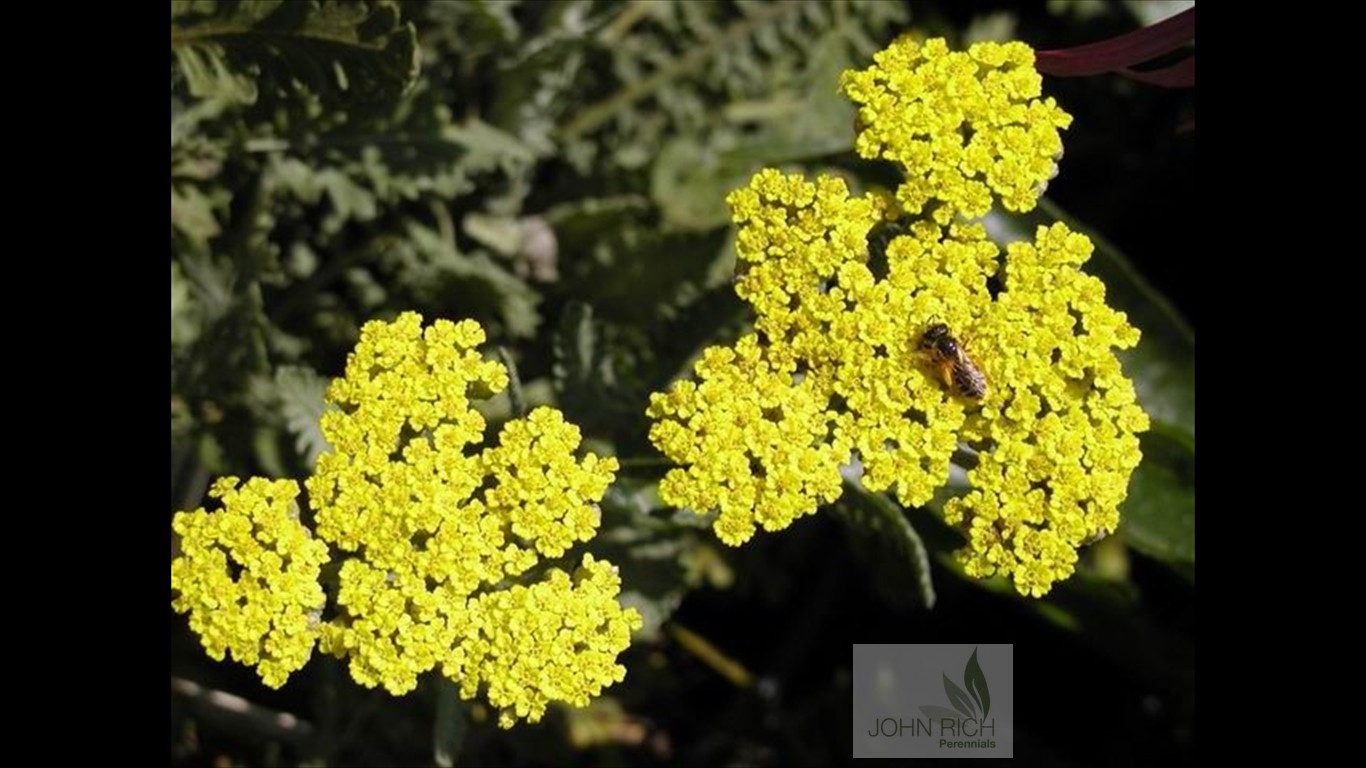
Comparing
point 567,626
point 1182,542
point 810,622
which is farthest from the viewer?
point 810,622

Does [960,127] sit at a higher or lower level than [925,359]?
higher

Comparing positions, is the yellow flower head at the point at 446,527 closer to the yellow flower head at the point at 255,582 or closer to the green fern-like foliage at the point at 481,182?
the yellow flower head at the point at 255,582

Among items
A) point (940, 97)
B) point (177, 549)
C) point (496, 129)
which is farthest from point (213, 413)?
point (940, 97)

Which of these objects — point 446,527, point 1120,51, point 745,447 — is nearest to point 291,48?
point 446,527

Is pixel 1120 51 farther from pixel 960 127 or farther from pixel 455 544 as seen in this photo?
pixel 455 544

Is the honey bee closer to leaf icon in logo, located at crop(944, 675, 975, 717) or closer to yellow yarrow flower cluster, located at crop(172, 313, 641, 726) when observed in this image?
yellow yarrow flower cluster, located at crop(172, 313, 641, 726)

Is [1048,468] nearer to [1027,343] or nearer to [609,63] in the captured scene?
[1027,343]

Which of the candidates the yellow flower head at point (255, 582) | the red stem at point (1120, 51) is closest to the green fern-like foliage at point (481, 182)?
the yellow flower head at point (255, 582)

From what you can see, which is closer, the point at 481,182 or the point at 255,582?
the point at 255,582
